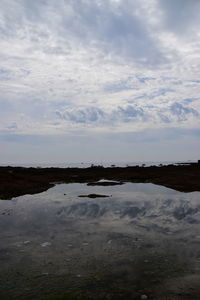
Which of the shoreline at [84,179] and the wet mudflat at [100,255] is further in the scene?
the shoreline at [84,179]

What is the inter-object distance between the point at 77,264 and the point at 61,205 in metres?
13.7

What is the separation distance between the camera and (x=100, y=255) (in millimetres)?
9906

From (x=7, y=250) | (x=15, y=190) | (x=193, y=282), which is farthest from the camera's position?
(x=15, y=190)

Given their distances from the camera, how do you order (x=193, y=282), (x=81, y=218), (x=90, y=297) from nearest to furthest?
(x=90, y=297) → (x=193, y=282) → (x=81, y=218)

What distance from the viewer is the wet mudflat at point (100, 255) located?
23.3 feet

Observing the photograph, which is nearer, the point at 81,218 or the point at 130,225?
the point at 130,225

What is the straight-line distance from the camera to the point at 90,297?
6684mm

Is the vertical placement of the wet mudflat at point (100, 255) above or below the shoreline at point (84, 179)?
below

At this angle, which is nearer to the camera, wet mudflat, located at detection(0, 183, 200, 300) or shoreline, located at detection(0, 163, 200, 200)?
wet mudflat, located at detection(0, 183, 200, 300)

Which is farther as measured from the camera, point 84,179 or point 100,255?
point 84,179

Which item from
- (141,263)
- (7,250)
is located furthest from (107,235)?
(7,250)

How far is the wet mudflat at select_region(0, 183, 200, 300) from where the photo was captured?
7113 millimetres

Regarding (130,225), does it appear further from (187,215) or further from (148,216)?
(187,215)

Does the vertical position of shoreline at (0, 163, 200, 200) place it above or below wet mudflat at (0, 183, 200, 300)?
above
